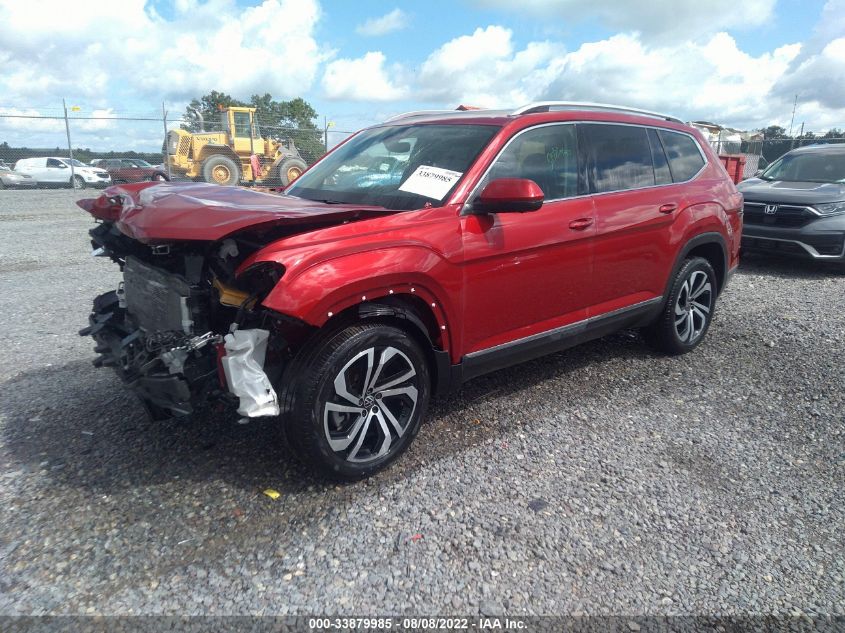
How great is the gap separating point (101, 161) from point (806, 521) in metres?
31.5

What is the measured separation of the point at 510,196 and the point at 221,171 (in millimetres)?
19068

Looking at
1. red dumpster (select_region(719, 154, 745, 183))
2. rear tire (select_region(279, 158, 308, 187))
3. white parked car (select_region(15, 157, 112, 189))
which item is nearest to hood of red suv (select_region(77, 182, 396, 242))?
red dumpster (select_region(719, 154, 745, 183))

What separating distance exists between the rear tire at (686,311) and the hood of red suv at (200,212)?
8.67 feet

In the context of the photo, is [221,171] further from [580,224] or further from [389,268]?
[389,268]

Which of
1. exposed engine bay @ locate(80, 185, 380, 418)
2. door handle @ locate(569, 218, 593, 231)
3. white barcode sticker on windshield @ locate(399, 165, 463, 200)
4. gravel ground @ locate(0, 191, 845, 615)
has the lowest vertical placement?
gravel ground @ locate(0, 191, 845, 615)

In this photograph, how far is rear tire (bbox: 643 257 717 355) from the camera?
4.66 metres

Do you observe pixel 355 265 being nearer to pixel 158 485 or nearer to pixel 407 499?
pixel 407 499

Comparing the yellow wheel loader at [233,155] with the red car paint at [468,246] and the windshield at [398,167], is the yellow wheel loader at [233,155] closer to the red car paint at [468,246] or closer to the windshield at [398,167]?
the windshield at [398,167]

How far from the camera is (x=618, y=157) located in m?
4.17

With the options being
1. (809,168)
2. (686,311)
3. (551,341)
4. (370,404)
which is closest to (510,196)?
(551,341)

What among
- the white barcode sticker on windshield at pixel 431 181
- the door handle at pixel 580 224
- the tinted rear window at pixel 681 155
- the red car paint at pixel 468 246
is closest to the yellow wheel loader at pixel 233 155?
the tinted rear window at pixel 681 155

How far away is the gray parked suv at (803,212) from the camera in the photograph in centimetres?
794

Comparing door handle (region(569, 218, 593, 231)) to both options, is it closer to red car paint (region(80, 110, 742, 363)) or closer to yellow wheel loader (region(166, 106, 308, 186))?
red car paint (region(80, 110, 742, 363))

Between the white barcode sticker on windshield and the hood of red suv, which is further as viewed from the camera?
the white barcode sticker on windshield
